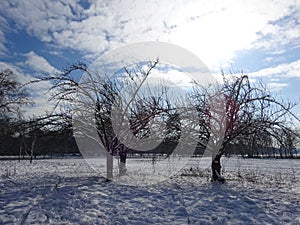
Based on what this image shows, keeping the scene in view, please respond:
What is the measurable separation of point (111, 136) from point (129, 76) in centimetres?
268

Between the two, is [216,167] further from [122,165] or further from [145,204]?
[145,204]

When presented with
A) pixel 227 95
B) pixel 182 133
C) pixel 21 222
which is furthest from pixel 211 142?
pixel 21 222

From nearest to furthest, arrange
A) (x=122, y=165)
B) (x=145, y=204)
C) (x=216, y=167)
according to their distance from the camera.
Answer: (x=145, y=204) → (x=216, y=167) → (x=122, y=165)

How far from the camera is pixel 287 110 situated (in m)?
9.38

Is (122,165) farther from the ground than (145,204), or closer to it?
farther from the ground

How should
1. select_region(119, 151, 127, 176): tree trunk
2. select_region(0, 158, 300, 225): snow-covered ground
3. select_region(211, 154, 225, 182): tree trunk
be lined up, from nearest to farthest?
select_region(0, 158, 300, 225): snow-covered ground
select_region(211, 154, 225, 182): tree trunk
select_region(119, 151, 127, 176): tree trunk

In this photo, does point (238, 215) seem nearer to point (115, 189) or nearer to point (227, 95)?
point (115, 189)

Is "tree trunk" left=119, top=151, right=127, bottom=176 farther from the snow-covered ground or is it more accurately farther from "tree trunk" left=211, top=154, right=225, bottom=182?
"tree trunk" left=211, top=154, right=225, bottom=182

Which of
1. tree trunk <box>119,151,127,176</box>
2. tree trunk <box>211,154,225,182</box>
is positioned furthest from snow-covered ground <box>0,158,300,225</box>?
tree trunk <box>119,151,127,176</box>

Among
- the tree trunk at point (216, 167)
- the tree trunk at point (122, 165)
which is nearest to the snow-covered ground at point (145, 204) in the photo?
the tree trunk at point (216, 167)

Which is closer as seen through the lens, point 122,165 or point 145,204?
point 145,204

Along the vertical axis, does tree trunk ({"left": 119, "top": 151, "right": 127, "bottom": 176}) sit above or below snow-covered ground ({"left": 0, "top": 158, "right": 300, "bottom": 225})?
above

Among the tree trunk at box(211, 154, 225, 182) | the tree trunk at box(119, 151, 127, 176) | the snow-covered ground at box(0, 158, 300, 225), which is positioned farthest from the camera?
the tree trunk at box(119, 151, 127, 176)

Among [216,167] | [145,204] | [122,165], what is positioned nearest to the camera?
[145,204]
